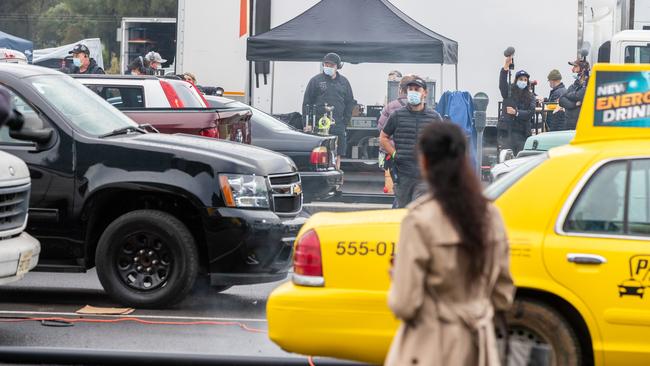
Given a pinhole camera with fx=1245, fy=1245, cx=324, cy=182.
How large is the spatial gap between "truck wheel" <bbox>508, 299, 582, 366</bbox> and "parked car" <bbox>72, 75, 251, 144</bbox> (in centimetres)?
630

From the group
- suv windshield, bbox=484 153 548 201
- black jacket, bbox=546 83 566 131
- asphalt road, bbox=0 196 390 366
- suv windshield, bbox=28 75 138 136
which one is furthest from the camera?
black jacket, bbox=546 83 566 131

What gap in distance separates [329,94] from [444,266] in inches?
572

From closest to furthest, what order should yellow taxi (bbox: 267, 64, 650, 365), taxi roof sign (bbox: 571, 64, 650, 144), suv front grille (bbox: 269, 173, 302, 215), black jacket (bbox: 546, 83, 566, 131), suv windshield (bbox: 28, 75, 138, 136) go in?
yellow taxi (bbox: 267, 64, 650, 365) → taxi roof sign (bbox: 571, 64, 650, 144) → suv windshield (bbox: 28, 75, 138, 136) → suv front grille (bbox: 269, 173, 302, 215) → black jacket (bbox: 546, 83, 566, 131)

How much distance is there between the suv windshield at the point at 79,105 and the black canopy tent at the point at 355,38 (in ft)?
34.4

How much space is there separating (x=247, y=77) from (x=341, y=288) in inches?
614

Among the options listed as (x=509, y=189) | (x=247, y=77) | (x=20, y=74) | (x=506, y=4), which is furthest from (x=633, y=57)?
(x=509, y=189)

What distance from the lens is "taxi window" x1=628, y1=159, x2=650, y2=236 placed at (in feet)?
20.9

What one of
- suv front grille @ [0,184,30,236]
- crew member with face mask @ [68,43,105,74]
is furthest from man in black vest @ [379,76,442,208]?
crew member with face mask @ [68,43,105,74]

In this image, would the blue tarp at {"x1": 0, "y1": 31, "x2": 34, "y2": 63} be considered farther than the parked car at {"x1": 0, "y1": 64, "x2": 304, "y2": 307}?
Yes

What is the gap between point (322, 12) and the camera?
21.1 m

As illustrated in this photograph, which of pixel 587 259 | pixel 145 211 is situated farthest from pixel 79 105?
pixel 587 259

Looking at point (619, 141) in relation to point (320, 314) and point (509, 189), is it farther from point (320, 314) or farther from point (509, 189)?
point (320, 314)

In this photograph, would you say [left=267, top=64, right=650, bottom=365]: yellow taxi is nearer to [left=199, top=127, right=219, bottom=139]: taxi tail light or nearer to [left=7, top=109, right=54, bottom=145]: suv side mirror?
[left=7, top=109, right=54, bottom=145]: suv side mirror

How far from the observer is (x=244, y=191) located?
9.41 meters
